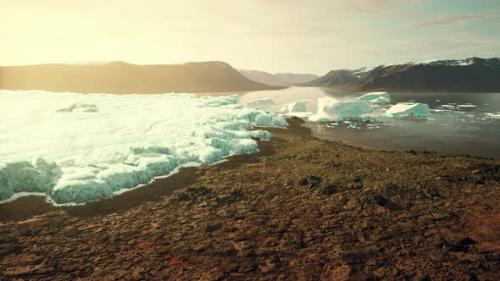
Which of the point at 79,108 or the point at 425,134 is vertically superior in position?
the point at 79,108

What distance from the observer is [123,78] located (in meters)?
124

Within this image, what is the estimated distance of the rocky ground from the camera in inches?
277

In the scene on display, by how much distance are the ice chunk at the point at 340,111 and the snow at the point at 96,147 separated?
10003mm

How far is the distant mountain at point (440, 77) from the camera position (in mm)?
111562

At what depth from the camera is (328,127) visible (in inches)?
1192

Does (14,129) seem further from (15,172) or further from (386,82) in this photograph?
(386,82)

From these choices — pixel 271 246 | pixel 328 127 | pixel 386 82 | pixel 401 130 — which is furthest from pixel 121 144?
pixel 386 82

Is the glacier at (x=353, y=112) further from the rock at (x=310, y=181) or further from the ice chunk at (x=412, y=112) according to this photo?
the rock at (x=310, y=181)

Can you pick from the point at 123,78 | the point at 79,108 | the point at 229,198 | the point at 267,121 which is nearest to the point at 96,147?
the point at 229,198

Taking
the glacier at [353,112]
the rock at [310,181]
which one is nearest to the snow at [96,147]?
the rock at [310,181]

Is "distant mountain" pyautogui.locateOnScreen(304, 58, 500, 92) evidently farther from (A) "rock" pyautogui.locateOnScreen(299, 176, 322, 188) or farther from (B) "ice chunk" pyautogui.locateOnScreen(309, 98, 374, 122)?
(A) "rock" pyautogui.locateOnScreen(299, 176, 322, 188)

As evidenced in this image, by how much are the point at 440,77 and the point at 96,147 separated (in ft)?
398

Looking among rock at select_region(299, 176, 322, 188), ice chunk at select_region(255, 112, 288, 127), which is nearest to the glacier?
ice chunk at select_region(255, 112, 288, 127)

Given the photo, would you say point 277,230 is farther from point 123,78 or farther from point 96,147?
point 123,78
